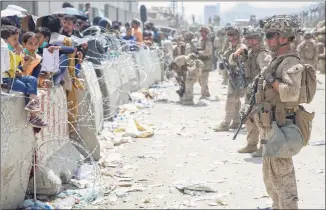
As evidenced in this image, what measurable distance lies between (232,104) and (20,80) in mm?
4931

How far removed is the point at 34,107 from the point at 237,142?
429 centimetres

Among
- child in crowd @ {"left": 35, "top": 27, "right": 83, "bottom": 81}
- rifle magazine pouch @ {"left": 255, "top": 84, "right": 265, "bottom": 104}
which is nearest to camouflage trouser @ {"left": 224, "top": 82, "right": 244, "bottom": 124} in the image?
child in crowd @ {"left": 35, "top": 27, "right": 83, "bottom": 81}

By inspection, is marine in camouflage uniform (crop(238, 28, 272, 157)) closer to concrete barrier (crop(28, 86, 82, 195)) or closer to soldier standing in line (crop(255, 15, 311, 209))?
concrete barrier (crop(28, 86, 82, 195))

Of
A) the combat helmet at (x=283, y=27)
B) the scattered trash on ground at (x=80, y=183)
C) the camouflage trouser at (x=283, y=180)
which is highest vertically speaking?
the combat helmet at (x=283, y=27)

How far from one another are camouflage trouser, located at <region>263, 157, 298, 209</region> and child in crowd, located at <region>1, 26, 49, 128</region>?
2.11 m

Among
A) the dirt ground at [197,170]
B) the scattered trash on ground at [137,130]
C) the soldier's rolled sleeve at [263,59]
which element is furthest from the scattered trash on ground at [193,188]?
the scattered trash on ground at [137,130]

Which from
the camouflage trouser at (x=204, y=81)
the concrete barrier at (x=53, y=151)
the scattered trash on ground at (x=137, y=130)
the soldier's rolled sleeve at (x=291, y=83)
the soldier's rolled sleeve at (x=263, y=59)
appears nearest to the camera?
the soldier's rolled sleeve at (x=291, y=83)

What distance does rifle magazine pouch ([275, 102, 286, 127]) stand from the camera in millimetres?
4703

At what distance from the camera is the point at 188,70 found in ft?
42.6

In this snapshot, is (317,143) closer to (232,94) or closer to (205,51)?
(232,94)

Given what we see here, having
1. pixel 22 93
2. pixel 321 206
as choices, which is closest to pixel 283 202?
pixel 321 206

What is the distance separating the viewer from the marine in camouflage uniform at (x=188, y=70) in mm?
12992

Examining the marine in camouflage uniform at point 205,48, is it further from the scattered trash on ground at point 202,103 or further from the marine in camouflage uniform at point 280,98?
the marine in camouflage uniform at point 280,98

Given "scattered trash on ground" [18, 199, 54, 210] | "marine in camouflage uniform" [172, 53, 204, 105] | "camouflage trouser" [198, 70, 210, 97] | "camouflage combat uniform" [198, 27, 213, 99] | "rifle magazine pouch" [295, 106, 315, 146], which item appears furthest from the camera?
"camouflage trouser" [198, 70, 210, 97]
